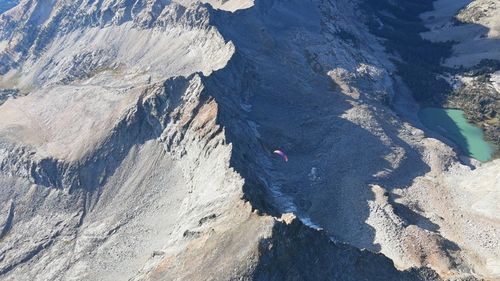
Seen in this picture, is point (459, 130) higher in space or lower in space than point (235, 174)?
lower

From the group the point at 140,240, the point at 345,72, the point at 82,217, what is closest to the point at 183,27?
the point at 345,72

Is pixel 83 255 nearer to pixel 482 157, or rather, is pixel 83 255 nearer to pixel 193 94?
pixel 193 94

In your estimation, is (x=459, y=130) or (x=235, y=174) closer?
(x=235, y=174)

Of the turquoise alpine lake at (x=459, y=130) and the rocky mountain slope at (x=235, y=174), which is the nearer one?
the rocky mountain slope at (x=235, y=174)

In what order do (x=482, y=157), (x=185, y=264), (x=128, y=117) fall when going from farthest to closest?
(x=482, y=157)
(x=128, y=117)
(x=185, y=264)

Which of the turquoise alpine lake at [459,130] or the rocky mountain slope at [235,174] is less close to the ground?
the rocky mountain slope at [235,174]
